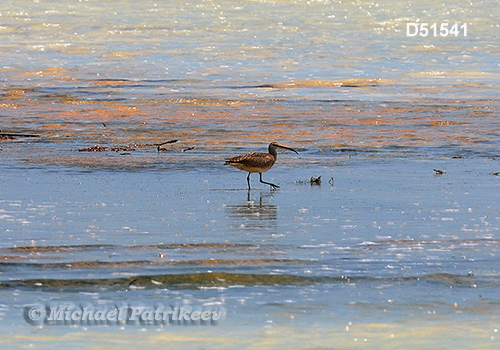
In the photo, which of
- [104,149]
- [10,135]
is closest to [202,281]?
[104,149]

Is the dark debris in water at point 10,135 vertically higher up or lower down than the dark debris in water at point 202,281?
lower down

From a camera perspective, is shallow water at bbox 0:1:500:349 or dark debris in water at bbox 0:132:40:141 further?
dark debris in water at bbox 0:132:40:141

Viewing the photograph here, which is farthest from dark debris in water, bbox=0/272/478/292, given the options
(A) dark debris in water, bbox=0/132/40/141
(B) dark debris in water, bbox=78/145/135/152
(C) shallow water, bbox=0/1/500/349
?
(A) dark debris in water, bbox=0/132/40/141

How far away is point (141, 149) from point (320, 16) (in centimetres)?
4887

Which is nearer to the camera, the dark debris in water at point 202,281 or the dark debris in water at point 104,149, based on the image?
the dark debris in water at point 202,281

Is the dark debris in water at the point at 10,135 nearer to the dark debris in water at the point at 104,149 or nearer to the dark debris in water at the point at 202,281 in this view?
the dark debris in water at the point at 104,149

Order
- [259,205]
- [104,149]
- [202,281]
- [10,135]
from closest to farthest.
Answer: [202,281]
[259,205]
[104,149]
[10,135]

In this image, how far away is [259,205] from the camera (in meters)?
12.6

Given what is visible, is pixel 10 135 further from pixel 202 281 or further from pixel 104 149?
pixel 202 281

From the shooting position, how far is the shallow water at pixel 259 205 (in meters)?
7.53

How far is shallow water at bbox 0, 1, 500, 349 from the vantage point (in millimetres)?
7531

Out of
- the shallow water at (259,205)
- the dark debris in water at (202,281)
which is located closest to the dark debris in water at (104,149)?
the shallow water at (259,205)

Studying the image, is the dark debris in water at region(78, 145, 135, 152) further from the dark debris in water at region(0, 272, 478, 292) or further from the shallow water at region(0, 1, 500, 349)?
the dark debris in water at region(0, 272, 478, 292)

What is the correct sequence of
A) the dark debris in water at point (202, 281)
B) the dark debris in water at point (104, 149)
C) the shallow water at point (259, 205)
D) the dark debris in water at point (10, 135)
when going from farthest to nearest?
the dark debris in water at point (10, 135) < the dark debris in water at point (104, 149) < the dark debris in water at point (202, 281) < the shallow water at point (259, 205)
